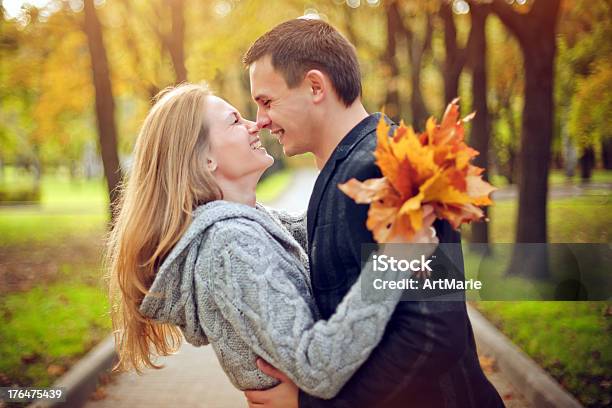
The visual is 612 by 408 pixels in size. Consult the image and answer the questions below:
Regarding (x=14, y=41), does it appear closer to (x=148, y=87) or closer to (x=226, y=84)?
(x=148, y=87)

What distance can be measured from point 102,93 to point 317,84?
734 cm

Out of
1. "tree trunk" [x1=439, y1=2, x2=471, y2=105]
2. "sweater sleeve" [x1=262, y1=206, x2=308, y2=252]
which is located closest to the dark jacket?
"sweater sleeve" [x1=262, y1=206, x2=308, y2=252]

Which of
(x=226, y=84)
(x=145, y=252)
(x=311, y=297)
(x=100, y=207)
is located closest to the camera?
(x=311, y=297)

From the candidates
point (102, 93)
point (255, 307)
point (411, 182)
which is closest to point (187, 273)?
point (255, 307)

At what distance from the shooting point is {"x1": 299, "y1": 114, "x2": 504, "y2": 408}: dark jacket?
1774mm

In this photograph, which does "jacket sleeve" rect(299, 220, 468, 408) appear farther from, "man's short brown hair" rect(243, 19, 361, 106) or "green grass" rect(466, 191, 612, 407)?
"green grass" rect(466, 191, 612, 407)

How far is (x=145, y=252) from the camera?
2.26 metres

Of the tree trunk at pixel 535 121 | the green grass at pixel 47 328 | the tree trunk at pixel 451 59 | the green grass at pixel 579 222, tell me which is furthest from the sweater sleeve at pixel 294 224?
the tree trunk at pixel 451 59

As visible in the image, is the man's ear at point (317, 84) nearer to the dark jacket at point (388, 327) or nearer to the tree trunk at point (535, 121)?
the dark jacket at point (388, 327)

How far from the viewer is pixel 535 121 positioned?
24.3ft

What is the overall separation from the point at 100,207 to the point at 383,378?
29.1 meters

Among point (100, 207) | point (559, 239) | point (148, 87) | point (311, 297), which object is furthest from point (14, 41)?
point (100, 207)

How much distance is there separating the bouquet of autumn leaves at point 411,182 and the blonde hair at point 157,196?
759mm

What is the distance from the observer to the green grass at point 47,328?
523 centimetres
